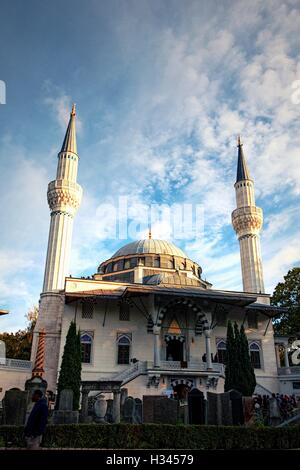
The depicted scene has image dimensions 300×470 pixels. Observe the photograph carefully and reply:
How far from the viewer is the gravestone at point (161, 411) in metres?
9.58

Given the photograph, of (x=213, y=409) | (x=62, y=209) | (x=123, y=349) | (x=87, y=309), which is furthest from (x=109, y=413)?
(x=62, y=209)

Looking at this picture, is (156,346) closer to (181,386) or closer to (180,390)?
(181,386)

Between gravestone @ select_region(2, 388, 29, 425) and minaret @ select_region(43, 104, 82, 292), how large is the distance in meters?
16.2

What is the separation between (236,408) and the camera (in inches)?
440

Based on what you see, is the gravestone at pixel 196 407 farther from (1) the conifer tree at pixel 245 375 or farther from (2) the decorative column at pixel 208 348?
(2) the decorative column at pixel 208 348

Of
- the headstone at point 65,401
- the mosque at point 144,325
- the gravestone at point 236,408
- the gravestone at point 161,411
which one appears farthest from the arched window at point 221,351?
the gravestone at point 161,411

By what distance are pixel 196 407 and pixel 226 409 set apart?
2730mm

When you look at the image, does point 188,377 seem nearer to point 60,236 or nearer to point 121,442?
point 60,236

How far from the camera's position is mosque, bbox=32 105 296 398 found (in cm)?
2198

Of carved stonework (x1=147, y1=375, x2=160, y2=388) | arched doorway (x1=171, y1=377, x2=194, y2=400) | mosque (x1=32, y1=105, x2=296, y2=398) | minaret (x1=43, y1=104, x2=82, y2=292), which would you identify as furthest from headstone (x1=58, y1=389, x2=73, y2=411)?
minaret (x1=43, y1=104, x2=82, y2=292)

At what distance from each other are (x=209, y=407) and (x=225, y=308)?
48.7 ft

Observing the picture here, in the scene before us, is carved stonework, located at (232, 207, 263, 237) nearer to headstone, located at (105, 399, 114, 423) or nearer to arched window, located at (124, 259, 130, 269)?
arched window, located at (124, 259, 130, 269)
